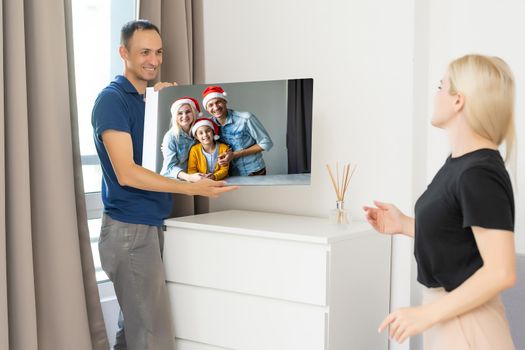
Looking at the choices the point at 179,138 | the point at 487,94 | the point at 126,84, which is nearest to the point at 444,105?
the point at 487,94

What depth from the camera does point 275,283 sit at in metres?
2.12

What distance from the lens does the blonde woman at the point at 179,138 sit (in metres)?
2.20

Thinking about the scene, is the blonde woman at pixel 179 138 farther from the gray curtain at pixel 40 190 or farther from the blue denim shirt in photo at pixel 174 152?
the gray curtain at pixel 40 190

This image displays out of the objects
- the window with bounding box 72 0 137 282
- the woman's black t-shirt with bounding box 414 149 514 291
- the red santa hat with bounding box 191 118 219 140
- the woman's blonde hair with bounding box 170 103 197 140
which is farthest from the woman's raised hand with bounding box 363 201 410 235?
the window with bounding box 72 0 137 282

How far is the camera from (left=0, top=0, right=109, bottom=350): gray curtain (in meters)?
2.03

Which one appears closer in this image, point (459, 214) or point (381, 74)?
point (459, 214)

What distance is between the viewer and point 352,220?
247cm

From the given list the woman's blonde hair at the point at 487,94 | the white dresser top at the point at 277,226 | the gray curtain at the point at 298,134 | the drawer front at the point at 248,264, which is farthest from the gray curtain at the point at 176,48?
the woman's blonde hair at the point at 487,94

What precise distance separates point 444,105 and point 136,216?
1.21 metres

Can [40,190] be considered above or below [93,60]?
below

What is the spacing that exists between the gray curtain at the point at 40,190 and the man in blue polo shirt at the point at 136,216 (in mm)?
119

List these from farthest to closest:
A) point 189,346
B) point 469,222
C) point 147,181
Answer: point 189,346, point 147,181, point 469,222

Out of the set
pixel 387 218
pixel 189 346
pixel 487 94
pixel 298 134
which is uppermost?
pixel 487 94

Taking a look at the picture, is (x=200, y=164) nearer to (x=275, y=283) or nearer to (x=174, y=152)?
(x=174, y=152)
